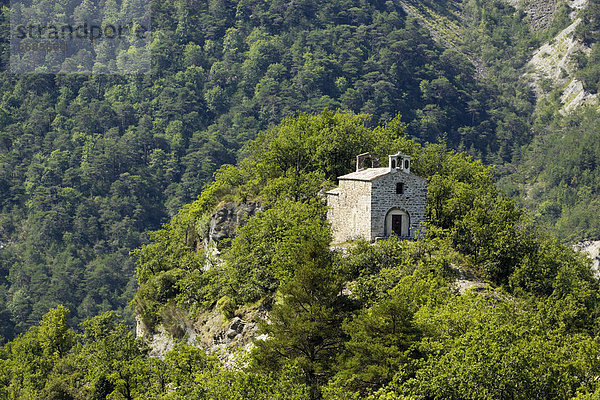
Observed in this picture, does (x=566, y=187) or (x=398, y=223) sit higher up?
(x=398, y=223)

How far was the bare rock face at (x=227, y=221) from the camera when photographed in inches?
2660

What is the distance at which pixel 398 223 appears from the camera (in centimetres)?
5169

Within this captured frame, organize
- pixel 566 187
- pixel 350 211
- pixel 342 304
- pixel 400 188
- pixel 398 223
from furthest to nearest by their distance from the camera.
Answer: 1. pixel 566 187
2. pixel 350 211
3. pixel 398 223
4. pixel 400 188
5. pixel 342 304

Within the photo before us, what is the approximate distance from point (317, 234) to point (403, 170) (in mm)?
7835

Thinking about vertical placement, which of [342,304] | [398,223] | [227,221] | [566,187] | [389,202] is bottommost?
[566,187]

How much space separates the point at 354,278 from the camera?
1882 inches

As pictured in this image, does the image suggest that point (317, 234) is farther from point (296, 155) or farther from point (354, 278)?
point (296, 155)

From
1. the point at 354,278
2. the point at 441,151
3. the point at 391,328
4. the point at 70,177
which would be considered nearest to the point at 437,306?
the point at 391,328

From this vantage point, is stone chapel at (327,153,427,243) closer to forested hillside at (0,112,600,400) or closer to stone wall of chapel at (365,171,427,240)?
stone wall of chapel at (365,171,427,240)

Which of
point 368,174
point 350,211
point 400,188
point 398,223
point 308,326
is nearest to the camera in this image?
point 308,326

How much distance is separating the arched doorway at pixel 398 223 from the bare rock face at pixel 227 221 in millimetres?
18327

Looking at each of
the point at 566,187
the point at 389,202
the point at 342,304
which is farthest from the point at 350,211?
the point at 566,187

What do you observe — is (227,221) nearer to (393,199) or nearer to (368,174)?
(368,174)

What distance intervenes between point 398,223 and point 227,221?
74.0 ft
